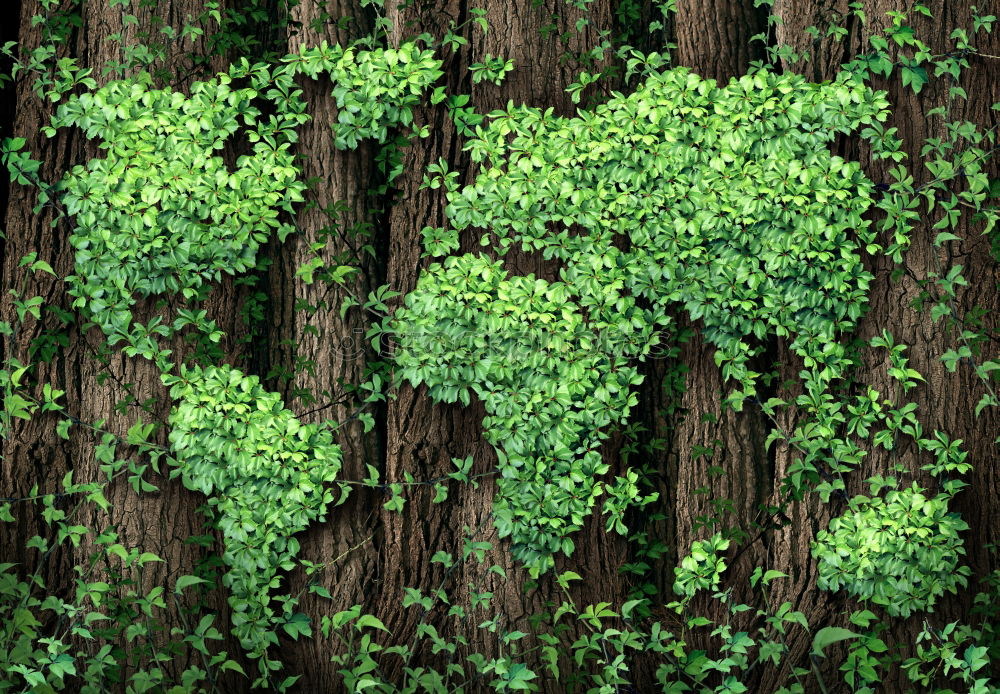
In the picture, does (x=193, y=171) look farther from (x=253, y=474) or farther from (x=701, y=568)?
(x=701, y=568)

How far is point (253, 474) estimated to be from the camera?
323cm

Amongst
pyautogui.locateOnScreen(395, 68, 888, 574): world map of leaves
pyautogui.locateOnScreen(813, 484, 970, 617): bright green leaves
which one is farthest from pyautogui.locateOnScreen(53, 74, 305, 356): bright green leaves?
pyautogui.locateOnScreen(813, 484, 970, 617): bright green leaves

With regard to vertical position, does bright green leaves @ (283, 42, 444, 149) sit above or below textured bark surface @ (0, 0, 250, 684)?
above

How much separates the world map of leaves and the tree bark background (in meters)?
0.11

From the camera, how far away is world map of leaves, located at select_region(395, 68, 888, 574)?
3.16 m

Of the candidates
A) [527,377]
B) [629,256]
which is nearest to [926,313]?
[629,256]

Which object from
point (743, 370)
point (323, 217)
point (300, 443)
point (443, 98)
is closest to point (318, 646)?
point (300, 443)

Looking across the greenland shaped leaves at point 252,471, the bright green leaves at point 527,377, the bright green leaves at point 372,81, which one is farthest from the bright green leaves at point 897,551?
the bright green leaves at point 372,81

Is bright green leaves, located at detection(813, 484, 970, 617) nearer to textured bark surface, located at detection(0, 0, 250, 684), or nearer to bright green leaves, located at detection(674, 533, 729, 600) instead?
bright green leaves, located at detection(674, 533, 729, 600)

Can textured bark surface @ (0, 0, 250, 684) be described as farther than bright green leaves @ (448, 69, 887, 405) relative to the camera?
Yes

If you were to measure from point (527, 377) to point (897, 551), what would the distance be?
1.49m

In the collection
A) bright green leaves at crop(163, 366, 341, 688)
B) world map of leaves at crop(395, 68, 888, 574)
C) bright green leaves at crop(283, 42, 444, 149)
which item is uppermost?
bright green leaves at crop(283, 42, 444, 149)

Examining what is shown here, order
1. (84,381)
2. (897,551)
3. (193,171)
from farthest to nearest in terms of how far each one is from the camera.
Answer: (84,381) < (193,171) < (897,551)

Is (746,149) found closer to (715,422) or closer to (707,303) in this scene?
(707,303)
